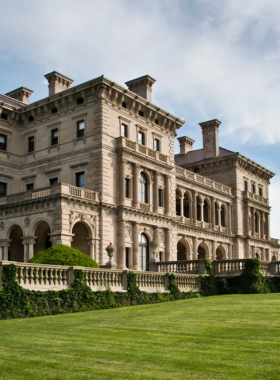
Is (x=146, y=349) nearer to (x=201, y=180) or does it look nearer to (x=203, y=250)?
(x=201, y=180)

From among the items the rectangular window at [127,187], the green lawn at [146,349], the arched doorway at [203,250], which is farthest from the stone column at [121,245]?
the green lawn at [146,349]

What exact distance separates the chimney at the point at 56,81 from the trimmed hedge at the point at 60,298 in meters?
27.1

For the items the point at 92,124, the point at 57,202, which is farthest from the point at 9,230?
the point at 92,124

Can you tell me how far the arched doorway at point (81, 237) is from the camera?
132 ft

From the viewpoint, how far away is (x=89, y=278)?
22797 mm

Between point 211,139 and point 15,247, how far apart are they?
1340 inches

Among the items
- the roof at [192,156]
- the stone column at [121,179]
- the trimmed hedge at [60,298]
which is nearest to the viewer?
the trimmed hedge at [60,298]

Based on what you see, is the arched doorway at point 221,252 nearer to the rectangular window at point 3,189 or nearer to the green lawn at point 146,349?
the rectangular window at point 3,189

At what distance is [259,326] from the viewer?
12992 mm

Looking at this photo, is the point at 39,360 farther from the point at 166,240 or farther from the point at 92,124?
the point at 166,240

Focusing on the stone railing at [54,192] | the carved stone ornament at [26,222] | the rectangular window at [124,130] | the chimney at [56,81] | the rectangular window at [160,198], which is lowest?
the carved stone ornament at [26,222]

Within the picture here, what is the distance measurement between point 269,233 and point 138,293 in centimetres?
5250

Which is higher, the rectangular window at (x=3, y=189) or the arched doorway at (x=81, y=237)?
the rectangular window at (x=3, y=189)

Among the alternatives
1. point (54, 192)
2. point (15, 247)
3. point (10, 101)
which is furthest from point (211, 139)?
point (54, 192)
